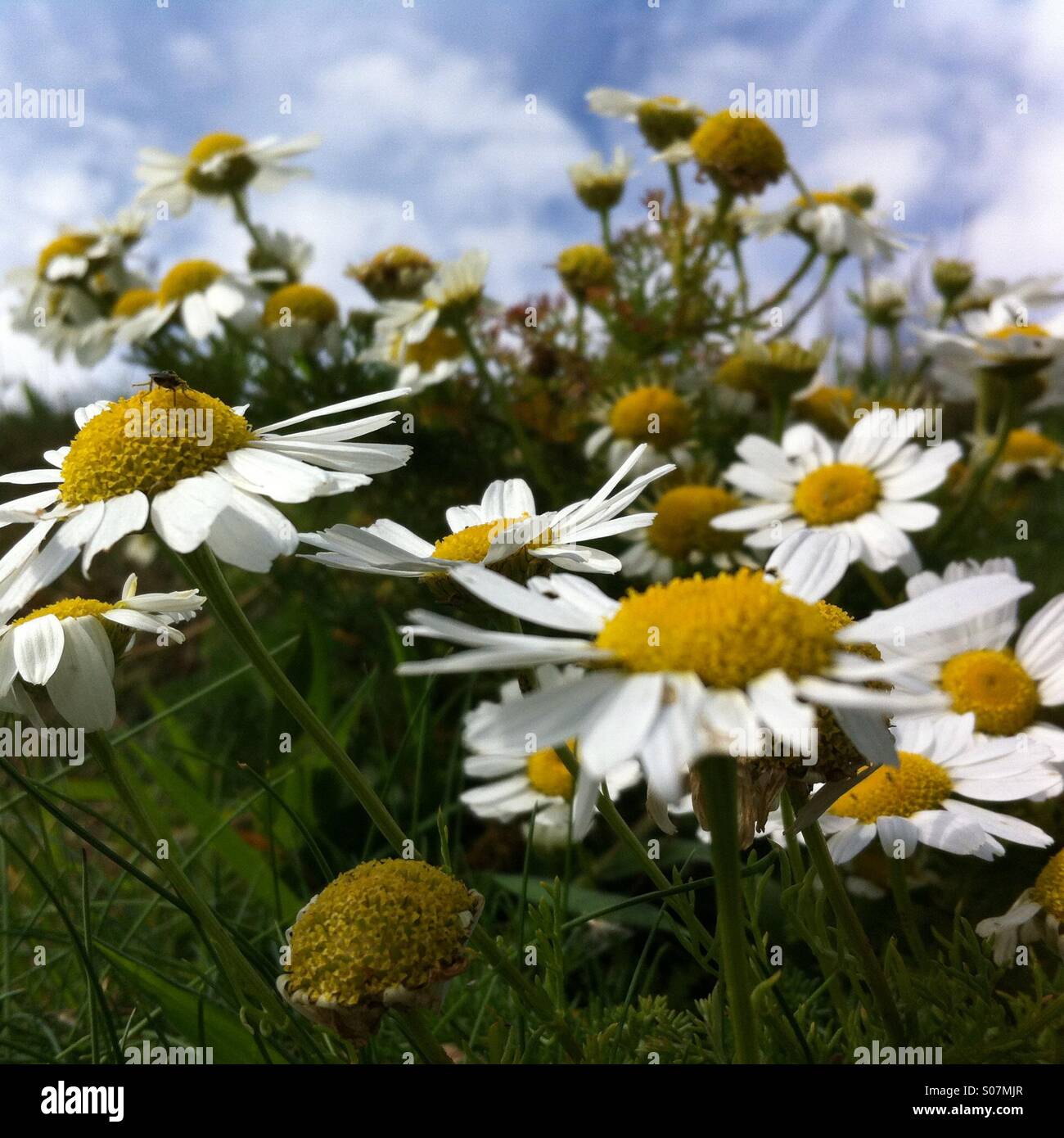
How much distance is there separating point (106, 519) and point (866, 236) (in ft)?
4.48

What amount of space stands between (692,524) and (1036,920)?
0.79 m

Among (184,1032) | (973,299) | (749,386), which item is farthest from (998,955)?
(973,299)

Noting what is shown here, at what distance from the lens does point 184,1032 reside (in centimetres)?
75

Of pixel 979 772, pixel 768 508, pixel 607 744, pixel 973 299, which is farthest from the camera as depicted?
pixel 973 299

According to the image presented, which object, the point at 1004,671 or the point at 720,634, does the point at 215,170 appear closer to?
the point at 1004,671

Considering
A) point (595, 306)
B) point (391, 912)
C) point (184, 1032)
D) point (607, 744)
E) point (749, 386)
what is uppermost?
point (595, 306)

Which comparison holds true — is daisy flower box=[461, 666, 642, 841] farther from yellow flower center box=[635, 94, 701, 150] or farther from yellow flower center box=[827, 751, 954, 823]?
yellow flower center box=[635, 94, 701, 150]

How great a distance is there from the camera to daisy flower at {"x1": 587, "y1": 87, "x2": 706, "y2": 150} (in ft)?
5.47

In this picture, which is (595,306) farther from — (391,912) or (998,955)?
(391,912)

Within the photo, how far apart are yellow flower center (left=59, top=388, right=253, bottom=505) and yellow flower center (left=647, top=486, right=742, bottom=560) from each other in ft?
2.86

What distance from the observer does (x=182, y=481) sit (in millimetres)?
570

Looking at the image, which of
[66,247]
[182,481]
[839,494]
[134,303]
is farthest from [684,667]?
[66,247]

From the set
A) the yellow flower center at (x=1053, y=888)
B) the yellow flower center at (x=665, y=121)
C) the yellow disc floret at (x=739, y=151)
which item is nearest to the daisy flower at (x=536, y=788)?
the yellow flower center at (x=1053, y=888)

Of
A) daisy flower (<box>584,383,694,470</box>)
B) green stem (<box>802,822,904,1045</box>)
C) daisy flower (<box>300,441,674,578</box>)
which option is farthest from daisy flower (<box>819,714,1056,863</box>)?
daisy flower (<box>584,383,694,470</box>)
